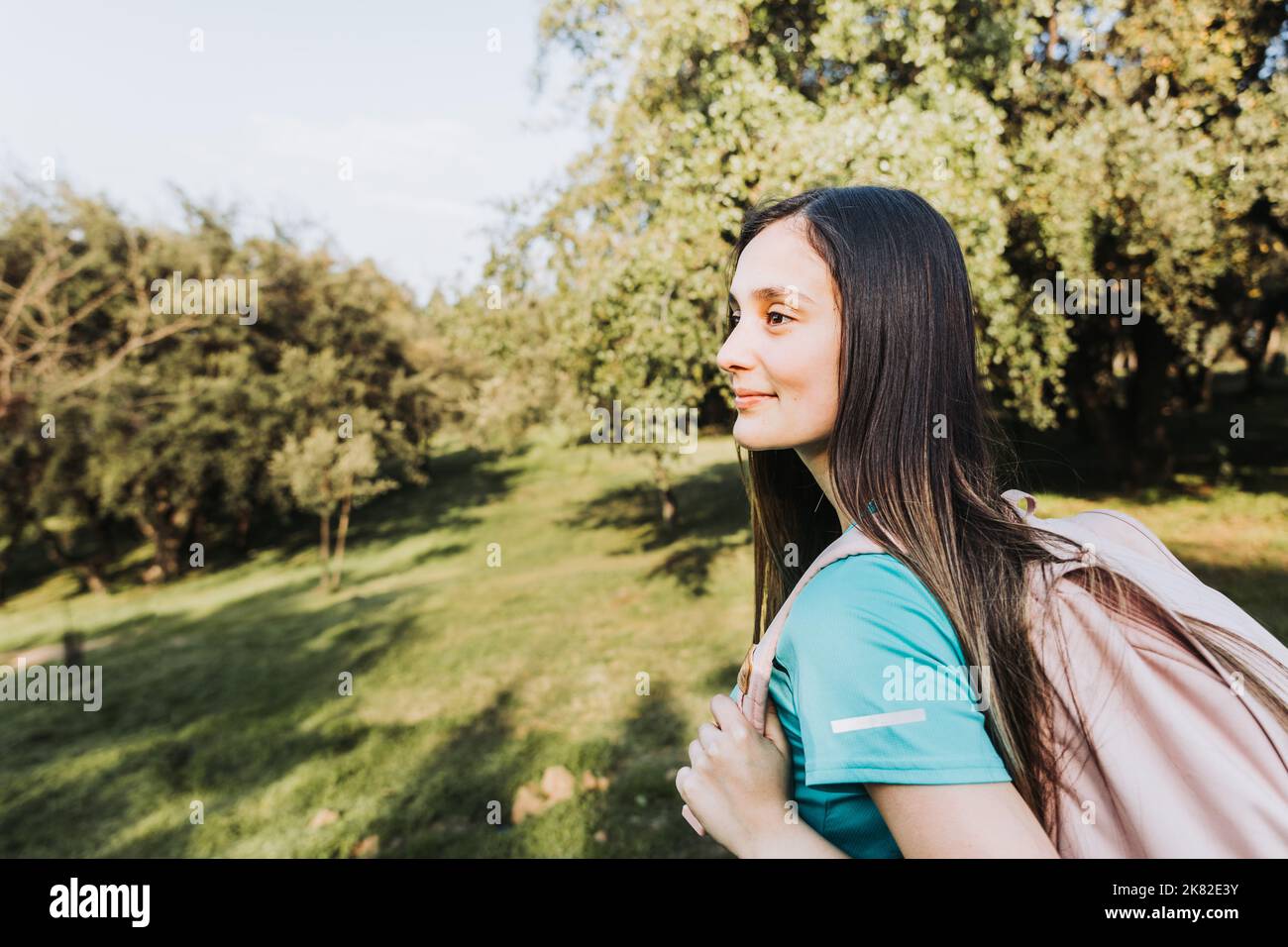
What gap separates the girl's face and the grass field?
4.76 m

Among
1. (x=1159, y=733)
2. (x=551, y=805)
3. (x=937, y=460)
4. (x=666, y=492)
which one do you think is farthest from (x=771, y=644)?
(x=666, y=492)

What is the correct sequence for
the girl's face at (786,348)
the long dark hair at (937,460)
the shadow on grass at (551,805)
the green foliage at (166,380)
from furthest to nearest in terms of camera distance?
the green foliage at (166,380) → the shadow on grass at (551,805) → the girl's face at (786,348) → the long dark hair at (937,460)

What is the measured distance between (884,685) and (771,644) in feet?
0.83

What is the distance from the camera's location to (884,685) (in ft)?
3.75

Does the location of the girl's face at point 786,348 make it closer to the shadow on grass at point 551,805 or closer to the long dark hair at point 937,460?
the long dark hair at point 937,460

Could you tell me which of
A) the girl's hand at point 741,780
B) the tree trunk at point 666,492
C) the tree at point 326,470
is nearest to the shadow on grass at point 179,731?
the tree at point 326,470

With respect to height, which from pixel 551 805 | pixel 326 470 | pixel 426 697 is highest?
pixel 326 470

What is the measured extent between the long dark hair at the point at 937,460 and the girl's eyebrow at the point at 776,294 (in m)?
0.08

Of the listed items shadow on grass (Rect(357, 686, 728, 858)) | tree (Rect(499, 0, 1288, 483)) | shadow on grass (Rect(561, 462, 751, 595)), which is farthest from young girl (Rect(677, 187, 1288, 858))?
shadow on grass (Rect(561, 462, 751, 595))

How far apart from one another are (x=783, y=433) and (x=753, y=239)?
49 centimetres

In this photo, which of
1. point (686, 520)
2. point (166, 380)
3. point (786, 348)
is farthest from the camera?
point (166, 380)

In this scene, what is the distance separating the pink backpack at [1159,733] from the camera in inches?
44.8

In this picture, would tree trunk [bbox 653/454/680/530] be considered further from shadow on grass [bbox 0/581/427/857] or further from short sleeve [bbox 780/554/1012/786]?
short sleeve [bbox 780/554/1012/786]

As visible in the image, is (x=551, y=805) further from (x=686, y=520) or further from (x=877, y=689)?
(x=686, y=520)
